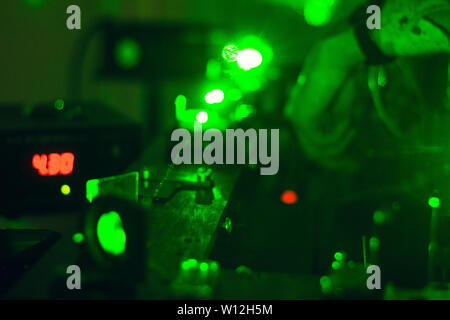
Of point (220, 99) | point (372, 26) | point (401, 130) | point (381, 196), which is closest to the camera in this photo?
point (372, 26)

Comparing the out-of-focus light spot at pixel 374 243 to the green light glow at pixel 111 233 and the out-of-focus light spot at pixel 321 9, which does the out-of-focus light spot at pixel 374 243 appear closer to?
the green light glow at pixel 111 233

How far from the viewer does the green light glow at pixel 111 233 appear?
734 mm

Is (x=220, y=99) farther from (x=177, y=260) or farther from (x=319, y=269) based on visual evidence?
(x=177, y=260)

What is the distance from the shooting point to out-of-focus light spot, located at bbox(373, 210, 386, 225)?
1187 millimetres

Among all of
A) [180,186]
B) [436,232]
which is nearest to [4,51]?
[180,186]

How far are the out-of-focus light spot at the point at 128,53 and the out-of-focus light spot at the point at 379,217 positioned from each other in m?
1.49

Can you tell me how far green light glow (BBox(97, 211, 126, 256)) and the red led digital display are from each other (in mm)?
886

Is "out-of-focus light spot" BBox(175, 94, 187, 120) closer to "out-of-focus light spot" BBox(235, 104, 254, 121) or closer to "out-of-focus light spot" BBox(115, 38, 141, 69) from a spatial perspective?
"out-of-focus light spot" BBox(235, 104, 254, 121)

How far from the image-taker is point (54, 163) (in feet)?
5.17

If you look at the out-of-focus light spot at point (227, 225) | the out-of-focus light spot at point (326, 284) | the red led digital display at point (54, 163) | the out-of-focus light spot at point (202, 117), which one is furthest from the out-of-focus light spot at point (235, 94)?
the out-of-focus light spot at point (326, 284)

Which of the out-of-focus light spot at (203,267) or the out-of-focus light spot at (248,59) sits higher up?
the out-of-focus light spot at (248,59)

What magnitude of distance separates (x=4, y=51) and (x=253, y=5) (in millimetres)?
1263

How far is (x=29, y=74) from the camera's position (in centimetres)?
229

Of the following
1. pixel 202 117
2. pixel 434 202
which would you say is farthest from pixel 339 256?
pixel 202 117
